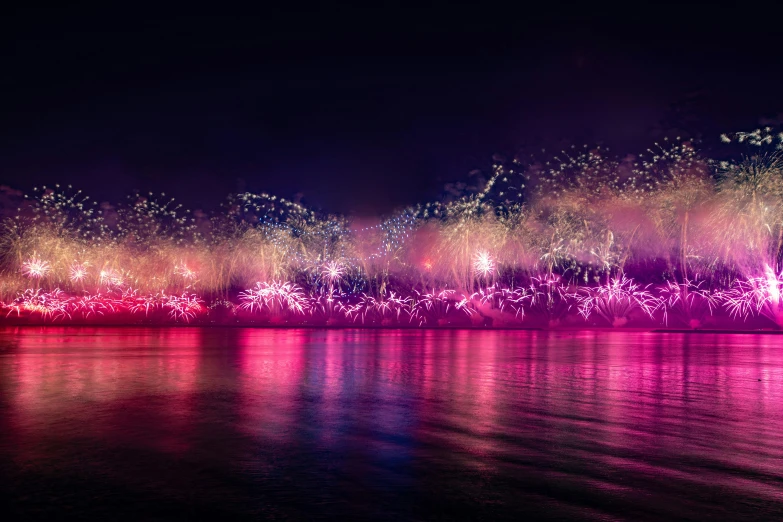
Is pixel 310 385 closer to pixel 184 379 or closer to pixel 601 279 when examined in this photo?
pixel 184 379

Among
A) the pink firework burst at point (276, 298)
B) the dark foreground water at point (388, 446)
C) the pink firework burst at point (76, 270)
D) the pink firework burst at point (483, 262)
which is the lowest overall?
the dark foreground water at point (388, 446)

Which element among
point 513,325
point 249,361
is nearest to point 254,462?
point 249,361

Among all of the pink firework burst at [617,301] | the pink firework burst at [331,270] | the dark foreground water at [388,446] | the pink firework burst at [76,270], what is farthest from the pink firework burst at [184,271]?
the dark foreground water at [388,446]

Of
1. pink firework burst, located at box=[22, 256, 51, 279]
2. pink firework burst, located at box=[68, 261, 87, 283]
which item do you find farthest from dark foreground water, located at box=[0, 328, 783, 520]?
pink firework burst, located at box=[68, 261, 87, 283]

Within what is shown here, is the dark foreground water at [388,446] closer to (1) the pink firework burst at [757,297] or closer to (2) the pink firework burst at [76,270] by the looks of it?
(1) the pink firework burst at [757,297]

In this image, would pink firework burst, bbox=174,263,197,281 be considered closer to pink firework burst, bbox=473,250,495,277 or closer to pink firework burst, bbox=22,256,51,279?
pink firework burst, bbox=22,256,51,279

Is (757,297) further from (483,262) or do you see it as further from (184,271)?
(184,271)

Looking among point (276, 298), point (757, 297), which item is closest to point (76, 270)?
point (276, 298)

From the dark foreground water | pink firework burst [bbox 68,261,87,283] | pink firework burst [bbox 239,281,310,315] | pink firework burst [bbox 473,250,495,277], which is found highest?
pink firework burst [bbox 473,250,495,277]

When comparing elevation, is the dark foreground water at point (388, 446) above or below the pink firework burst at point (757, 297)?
below
